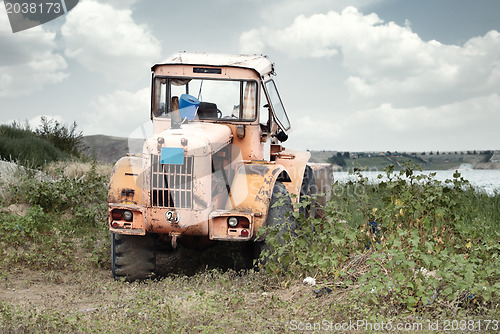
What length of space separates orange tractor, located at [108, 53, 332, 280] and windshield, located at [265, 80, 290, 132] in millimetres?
17

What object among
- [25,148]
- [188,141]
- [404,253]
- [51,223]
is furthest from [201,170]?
[25,148]

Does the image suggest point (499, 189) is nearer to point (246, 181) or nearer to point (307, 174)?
point (307, 174)

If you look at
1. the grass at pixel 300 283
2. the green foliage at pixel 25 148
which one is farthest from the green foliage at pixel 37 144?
the grass at pixel 300 283

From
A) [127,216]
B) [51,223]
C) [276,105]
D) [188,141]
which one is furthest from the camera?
[51,223]

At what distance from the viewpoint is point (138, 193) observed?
645 centimetres

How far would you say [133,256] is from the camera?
6.75 meters

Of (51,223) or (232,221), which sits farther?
(51,223)

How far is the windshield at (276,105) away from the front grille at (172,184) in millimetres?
1982

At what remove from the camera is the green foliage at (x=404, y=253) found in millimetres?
5211

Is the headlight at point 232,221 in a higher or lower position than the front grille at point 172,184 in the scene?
lower

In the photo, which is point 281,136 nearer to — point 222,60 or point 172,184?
point 222,60

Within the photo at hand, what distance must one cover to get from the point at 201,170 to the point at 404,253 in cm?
226

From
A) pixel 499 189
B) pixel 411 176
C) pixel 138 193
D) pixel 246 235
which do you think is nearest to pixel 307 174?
pixel 411 176

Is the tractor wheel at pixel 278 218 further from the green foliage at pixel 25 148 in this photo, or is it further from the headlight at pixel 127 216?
the green foliage at pixel 25 148
